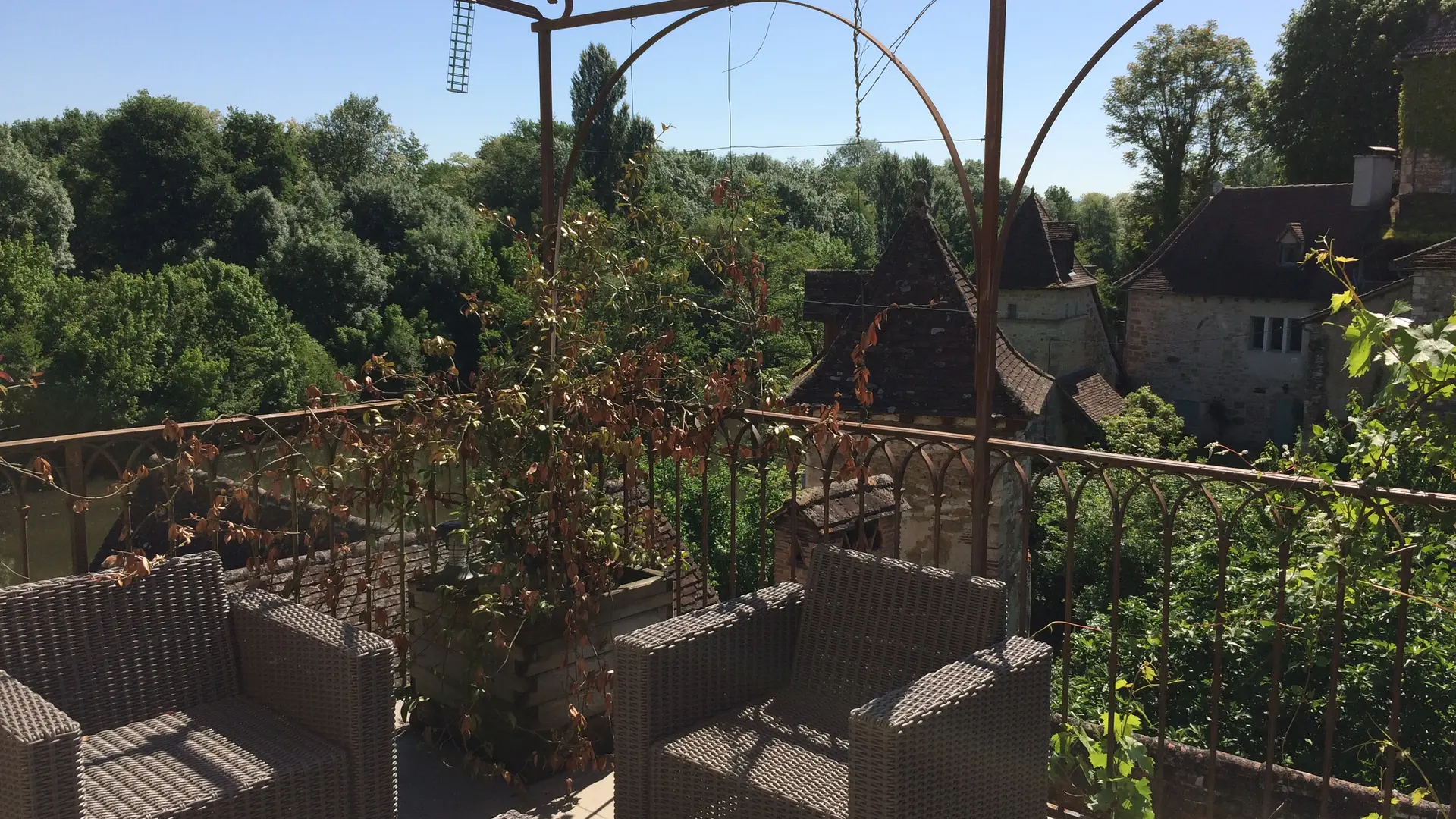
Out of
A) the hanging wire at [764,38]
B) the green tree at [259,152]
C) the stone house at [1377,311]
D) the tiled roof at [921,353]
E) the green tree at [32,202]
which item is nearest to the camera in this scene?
the hanging wire at [764,38]

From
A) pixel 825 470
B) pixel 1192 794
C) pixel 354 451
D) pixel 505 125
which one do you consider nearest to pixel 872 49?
pixel 825 470

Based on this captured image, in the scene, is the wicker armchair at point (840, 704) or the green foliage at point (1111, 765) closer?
the wicker armchair at point (840, 704)

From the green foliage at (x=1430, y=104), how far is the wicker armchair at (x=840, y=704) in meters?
24.7

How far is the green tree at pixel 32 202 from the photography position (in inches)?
1014

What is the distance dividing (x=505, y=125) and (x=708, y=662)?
4938 centimetres

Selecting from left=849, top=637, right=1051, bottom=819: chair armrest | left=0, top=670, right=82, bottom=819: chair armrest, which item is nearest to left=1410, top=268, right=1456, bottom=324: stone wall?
left=849, top=637, right=1051, bottom=819: chair armrest

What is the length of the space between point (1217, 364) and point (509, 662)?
26.8m

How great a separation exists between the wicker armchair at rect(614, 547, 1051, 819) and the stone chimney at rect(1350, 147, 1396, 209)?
26.6 m

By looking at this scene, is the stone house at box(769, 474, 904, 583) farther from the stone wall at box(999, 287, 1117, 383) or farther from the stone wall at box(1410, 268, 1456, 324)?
the stone wall at box(999, 287, 1117, 383)

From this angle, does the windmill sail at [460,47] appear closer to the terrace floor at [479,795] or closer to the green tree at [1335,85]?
the terrace floor at [479,795]

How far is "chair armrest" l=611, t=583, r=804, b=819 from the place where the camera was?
2.58 m

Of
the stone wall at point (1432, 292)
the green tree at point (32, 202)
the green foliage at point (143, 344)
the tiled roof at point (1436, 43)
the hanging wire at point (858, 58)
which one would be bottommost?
the green foliage at point (143, 344)

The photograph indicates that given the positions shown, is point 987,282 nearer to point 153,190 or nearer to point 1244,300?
point 1244,300

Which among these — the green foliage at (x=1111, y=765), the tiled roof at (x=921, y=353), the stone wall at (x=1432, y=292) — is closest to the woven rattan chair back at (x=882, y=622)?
the green foliage at (x=1111, y=765)
